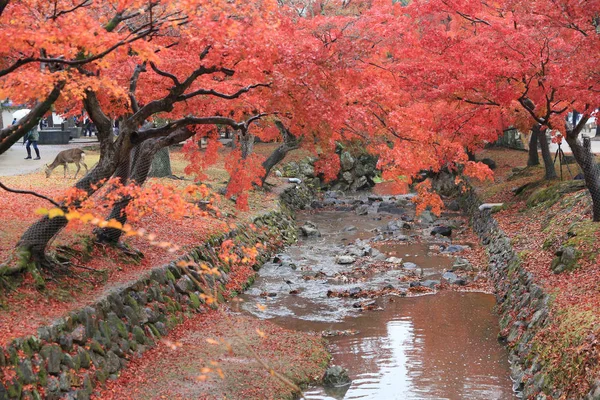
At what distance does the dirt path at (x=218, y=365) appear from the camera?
11508mm

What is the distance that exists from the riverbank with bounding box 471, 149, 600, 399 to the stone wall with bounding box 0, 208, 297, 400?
6931 mm

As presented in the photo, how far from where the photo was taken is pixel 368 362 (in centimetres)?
1392

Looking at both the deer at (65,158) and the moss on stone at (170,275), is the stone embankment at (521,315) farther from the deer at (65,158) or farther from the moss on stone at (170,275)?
the deer at (65,158)

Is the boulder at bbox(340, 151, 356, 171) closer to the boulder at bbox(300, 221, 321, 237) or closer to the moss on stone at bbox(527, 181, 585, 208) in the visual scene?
the boulder at bbox(300, 221, 321, 237)

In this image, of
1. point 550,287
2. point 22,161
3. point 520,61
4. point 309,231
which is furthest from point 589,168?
point 22,161

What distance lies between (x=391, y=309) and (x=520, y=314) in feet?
12.1

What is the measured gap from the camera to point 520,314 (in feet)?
48.3

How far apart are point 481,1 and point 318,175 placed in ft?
69.0

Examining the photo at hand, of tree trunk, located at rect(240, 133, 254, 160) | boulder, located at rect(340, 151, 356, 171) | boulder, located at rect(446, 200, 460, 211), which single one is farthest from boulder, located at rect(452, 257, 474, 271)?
boulder, located at rect(340, 151, 356, 171)

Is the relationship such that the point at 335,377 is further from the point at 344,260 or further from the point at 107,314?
the point at 344,260

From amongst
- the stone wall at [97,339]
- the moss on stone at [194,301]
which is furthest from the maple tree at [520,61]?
the moss on stone at [194,301]

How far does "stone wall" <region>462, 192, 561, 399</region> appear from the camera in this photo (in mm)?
11789

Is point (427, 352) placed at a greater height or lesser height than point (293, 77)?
lesser

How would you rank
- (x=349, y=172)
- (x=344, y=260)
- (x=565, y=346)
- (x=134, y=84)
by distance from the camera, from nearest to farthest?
(x=565, y=346), (x=134, y=84), (x=344, y=260), (x=349, y=172)
